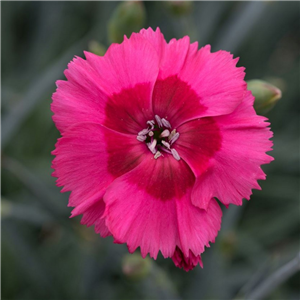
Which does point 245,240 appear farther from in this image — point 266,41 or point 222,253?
point 266,41

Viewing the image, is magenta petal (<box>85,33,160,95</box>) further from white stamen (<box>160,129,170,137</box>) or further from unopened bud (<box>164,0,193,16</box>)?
unopened bud (<box>164,0,193,16</box>)

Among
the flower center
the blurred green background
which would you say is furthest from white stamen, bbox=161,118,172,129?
the blurred green background

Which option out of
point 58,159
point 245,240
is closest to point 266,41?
point 245,240

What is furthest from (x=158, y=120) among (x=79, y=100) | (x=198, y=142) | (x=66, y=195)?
(x=66, y=195)

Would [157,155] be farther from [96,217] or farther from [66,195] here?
[66,195]

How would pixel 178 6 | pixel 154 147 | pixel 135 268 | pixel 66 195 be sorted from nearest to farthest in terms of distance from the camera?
pixel 154 147 < pixel 135 268 < pixel 178 6 < pixel 66 195

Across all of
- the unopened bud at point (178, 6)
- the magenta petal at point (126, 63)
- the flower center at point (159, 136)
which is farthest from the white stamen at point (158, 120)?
the unopened bud at point (178, 6)
